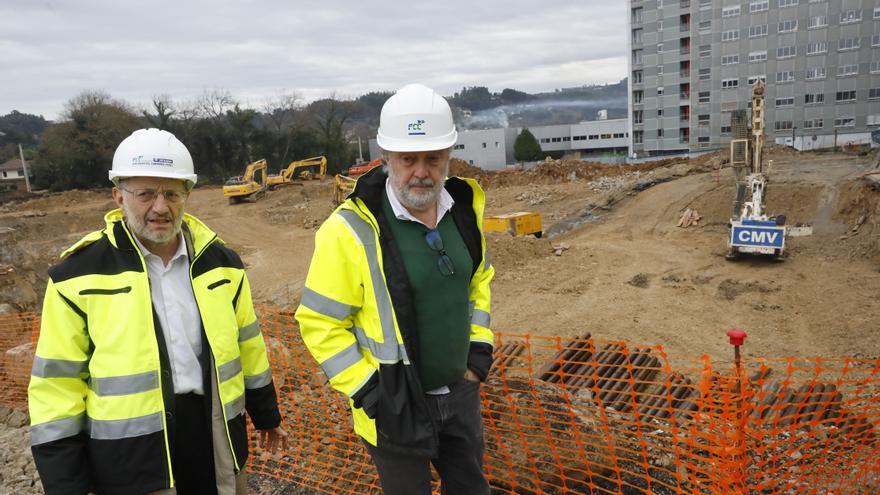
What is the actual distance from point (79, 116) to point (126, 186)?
4507cm

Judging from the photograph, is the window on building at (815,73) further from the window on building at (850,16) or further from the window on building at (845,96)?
the window on building at (850,16)

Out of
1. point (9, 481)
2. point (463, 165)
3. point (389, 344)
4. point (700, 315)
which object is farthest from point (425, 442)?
point (463, 165)

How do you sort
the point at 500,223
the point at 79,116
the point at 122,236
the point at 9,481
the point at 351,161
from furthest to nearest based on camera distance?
the point at 351,161
the point at 79,116
the point at 500,223
the point at 9,481
the point at 122,236

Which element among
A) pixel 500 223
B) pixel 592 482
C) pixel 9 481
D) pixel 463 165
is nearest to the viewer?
pixel 592 482

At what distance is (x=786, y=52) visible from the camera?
42.5 m

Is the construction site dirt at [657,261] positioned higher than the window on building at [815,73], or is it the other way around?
the window on building at [815,73]

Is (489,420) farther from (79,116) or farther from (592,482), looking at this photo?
(79,116)

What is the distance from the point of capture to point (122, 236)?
7.21 ft

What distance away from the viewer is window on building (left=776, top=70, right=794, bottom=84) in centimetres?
4269

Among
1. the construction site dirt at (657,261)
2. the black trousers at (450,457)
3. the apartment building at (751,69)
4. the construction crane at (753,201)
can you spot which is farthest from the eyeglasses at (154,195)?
the apartment building at (751,69)

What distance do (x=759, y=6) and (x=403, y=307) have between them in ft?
164

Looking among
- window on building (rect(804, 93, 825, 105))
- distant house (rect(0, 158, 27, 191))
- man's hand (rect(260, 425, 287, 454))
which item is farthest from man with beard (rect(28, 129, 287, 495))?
distant house (rect(0, 158, 27, 191))

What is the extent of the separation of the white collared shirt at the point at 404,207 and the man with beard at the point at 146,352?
763 mm

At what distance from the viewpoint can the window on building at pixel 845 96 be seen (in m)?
41.1
